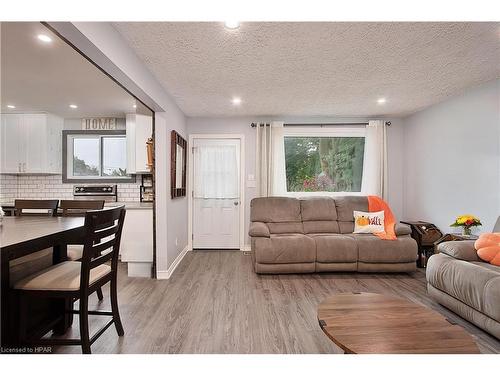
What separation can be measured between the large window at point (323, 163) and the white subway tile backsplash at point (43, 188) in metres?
2.75

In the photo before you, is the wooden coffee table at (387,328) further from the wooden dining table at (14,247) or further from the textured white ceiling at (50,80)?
the textured white ceiling at (50,80)

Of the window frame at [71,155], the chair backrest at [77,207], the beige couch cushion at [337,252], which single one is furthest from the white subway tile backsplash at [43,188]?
the beige couch cushion at [337,252]

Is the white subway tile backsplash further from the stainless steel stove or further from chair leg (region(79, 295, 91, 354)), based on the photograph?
chair leg (region(79, 295, 91, 354))

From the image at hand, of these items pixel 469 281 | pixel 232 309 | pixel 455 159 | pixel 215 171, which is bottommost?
pixel 232 309

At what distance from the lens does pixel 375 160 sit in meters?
4.74

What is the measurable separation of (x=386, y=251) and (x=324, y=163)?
1956 mm

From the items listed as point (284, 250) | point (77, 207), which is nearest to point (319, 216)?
point (284, 250)

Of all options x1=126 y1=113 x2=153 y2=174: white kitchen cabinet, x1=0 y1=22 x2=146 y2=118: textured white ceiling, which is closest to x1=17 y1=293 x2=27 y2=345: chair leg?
x1=0 y1=22 x2=146 y2=118: textured white ceiling

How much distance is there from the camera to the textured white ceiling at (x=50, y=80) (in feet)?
7.73

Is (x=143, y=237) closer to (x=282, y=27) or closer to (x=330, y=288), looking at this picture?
(x=330, y=288)

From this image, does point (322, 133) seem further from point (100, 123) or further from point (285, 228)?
point (100, 123)

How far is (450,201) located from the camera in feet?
12.3

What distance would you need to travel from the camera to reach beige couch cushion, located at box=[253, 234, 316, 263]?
351cm
